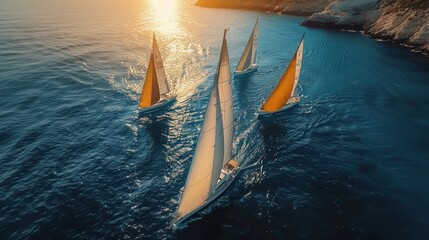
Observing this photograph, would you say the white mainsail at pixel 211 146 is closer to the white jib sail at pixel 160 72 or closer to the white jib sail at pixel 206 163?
the white jib sail at pixel 206 163

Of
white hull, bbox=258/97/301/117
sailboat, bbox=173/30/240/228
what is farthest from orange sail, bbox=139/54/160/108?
sailboat, bbox=173/30/240/228

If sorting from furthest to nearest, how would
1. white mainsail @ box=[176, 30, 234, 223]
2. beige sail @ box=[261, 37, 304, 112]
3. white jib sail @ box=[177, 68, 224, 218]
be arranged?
beige sail @ box=[261, 37, 304, 112] → white jib sail @ box=[177, 68, 224, 218] → white mainsail @ box=[176, 30, 234, 223]

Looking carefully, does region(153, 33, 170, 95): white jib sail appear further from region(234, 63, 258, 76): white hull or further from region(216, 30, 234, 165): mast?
region(216, 30, 234, 165): mast

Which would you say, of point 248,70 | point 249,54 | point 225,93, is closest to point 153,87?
point 225,93

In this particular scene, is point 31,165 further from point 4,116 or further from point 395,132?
point 395,132

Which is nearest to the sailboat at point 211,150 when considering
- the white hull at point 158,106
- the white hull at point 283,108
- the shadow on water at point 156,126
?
the shadow on water at point 156,126

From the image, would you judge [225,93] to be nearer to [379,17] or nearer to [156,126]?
[156,126]
